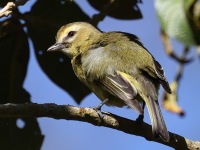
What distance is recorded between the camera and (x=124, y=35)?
4.51 meters

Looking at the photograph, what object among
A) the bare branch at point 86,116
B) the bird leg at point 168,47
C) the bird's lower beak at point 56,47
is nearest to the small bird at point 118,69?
the bird's lower beak at point 56,47

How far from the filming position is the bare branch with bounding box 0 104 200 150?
9.51ft

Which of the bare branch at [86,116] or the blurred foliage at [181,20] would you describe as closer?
the blurred foliage at [181,20]

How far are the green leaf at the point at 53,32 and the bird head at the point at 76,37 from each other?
0.66 ft

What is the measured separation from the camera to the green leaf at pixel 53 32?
13.4 ft

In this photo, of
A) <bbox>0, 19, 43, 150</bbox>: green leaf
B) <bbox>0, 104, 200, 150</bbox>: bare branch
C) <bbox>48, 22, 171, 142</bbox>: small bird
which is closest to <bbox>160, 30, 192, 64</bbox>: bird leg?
<bbox>48, 22, 171, 142</bbox>: small bird

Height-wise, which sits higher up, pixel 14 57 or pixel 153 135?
pixel 14 57

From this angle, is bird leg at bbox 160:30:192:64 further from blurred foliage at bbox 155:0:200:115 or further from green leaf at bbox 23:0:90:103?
green leaf at bbox 23:0:90:103

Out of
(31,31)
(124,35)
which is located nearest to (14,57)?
(31,31)

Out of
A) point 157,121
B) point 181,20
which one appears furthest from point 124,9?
point 181,20

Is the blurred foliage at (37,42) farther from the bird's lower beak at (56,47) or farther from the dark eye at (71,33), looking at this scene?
the dark eye at (71,33)

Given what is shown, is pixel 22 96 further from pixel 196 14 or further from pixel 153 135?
pixel 196 14

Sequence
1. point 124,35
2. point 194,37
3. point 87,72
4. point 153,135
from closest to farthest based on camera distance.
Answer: point 194,37 → point 153,135 → point 87,72 → point 124,35

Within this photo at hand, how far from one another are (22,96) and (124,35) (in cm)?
97
